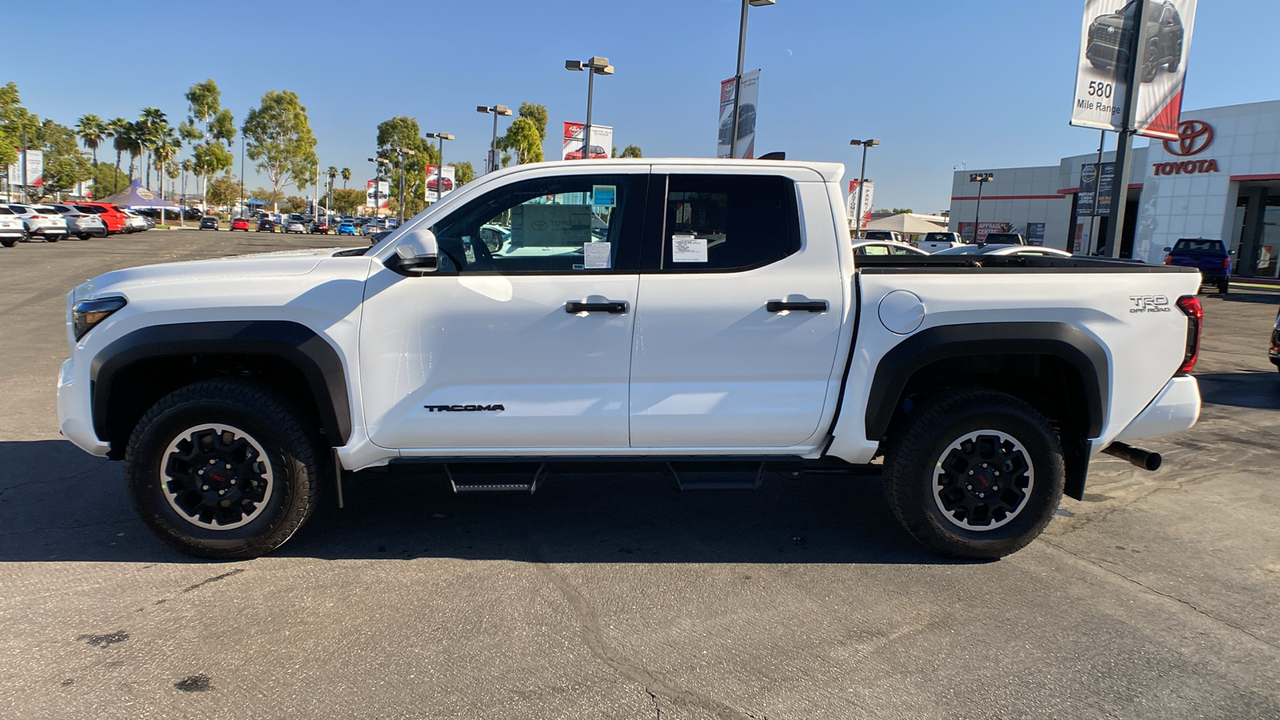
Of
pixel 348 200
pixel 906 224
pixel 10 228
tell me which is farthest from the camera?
pixel 348 200

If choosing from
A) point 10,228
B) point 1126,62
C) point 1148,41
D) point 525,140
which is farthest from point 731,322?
point 525,140

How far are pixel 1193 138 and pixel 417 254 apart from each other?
4084 cm

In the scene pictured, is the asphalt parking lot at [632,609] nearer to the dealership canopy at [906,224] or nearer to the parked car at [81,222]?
the parked car at [81,222]

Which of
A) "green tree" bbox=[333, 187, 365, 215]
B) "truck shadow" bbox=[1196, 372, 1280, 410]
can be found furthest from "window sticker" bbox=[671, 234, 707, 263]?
"green tree" bbox=[333, 187, 365, 215]

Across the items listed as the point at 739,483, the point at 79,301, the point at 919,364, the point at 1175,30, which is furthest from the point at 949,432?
the point at 1175,30

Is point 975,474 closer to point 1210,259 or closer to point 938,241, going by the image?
point 1210,259

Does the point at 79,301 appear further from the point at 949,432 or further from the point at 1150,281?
the point at 1150,281

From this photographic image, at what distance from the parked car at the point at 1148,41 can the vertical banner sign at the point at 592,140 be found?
1773cm

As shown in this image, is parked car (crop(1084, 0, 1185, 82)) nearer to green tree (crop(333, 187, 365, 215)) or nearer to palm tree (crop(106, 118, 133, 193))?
palm tree (crop(106, 118, 133, 193))

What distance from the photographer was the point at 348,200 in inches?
4909

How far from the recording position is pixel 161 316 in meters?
3.83

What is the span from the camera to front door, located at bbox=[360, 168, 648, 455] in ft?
12.8

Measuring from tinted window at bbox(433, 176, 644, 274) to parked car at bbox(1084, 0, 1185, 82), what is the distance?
308 inches

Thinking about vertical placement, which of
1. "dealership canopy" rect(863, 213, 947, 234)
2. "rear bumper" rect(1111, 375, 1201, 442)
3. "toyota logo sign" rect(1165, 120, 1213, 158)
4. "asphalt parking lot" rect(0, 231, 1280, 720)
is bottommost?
"asphalt parking lot" rect(0, 231, 1280, 720)
